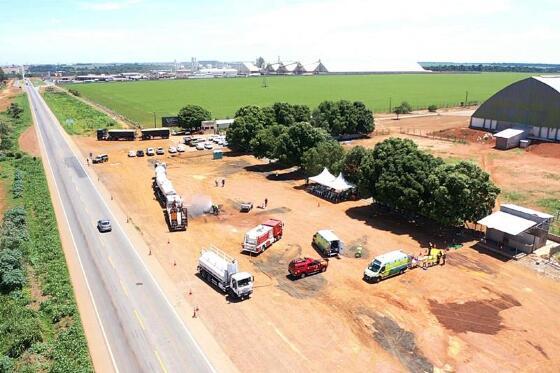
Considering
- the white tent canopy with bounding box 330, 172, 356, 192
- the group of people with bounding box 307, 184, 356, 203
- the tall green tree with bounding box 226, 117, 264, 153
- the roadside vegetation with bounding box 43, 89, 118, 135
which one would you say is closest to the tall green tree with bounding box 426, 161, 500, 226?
the white tent canopy with bounding box 330, 172, 356, 192

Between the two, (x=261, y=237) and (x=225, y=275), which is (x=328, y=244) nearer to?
(x=261, y=237)

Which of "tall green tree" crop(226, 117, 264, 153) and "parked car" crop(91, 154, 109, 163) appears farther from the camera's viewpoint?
"tall green tree" crop(226, 117, 264, 153)

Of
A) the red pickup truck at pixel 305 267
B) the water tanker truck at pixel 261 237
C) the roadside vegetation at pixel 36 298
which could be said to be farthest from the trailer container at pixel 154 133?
the red pickup truck at pixel 305 267

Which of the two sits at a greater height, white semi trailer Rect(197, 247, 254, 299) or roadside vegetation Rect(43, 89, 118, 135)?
roadside vegetation Rect(43, 89, 118, 135)

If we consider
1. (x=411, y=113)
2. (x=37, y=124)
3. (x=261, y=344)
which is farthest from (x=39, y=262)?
(x=411, y=113)

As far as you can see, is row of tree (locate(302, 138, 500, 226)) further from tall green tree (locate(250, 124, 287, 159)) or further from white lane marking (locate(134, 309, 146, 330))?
white lane marking (locate(134, 309, 146, 330))

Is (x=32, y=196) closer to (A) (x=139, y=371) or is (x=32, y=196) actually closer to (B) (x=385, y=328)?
(A) (x=139, y=371)
